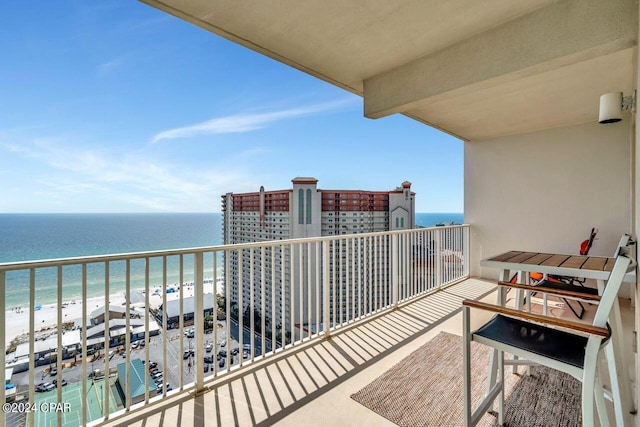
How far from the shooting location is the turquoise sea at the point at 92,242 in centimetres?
163

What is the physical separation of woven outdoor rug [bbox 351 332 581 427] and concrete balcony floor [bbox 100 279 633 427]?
0.11m

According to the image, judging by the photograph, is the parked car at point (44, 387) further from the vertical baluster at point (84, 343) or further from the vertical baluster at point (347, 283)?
the vertical baluster at point (347, 283)

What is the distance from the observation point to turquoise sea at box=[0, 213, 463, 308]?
1.63m

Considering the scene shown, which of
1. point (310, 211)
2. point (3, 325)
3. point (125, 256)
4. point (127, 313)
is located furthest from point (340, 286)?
point (310, 211)

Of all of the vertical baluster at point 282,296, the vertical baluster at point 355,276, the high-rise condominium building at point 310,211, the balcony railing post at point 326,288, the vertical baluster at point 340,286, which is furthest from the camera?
the high-rise condominium building at point 310,211

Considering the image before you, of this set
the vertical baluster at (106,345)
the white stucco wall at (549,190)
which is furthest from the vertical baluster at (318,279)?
the white stucco wall at (549,190)

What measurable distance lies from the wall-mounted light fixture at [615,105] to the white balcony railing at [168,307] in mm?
2217

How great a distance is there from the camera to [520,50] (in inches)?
87.2

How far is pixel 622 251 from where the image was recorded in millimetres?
1421

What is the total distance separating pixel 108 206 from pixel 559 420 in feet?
79.6

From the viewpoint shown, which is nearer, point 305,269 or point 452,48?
point 452,48

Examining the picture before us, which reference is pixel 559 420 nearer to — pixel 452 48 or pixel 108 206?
pixel 452 48

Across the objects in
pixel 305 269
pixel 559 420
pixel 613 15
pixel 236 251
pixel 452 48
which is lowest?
pixel 559 420

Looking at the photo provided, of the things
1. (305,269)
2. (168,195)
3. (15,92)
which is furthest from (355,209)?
(168,195)
